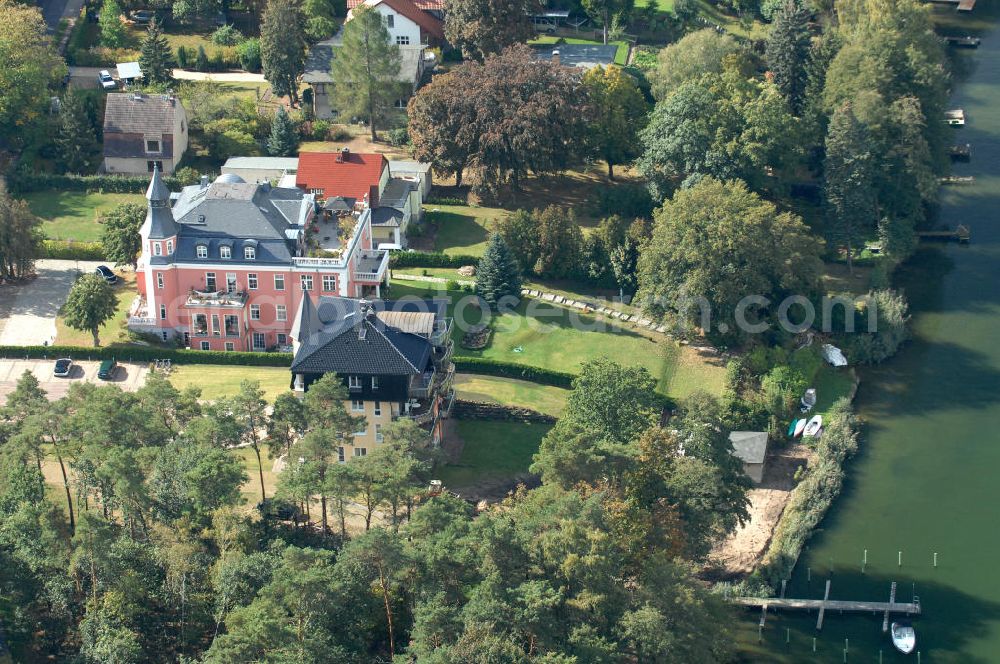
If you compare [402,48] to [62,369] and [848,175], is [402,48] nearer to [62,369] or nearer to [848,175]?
[848,175]

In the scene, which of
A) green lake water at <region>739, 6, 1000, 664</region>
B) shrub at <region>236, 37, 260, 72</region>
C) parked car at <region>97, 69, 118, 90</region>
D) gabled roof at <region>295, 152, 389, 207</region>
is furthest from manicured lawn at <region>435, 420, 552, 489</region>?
parked car at <region>97, 69, 118, 90</region>

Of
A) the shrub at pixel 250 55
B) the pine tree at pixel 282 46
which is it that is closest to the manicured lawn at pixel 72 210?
the pine tree at pixel 282 46

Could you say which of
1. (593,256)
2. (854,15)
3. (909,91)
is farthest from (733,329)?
(854,15)

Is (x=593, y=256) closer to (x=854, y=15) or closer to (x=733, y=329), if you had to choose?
(x=733, y=329)

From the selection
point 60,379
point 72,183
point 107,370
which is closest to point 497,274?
point 107,370

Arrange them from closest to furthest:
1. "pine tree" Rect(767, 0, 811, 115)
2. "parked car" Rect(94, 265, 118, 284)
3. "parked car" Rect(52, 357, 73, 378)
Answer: "parked car" Rect(52, 357, 73, 378)
"parked car" Rect(94, 265, 118, 284)
"pine tree" Rect(767, 0, 811, 115)

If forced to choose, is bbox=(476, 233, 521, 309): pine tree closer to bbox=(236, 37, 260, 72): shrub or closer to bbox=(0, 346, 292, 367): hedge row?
bbox=(0, 346, 292, 367): hedge row

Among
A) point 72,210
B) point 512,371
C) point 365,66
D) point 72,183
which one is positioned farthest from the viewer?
point 365,66
